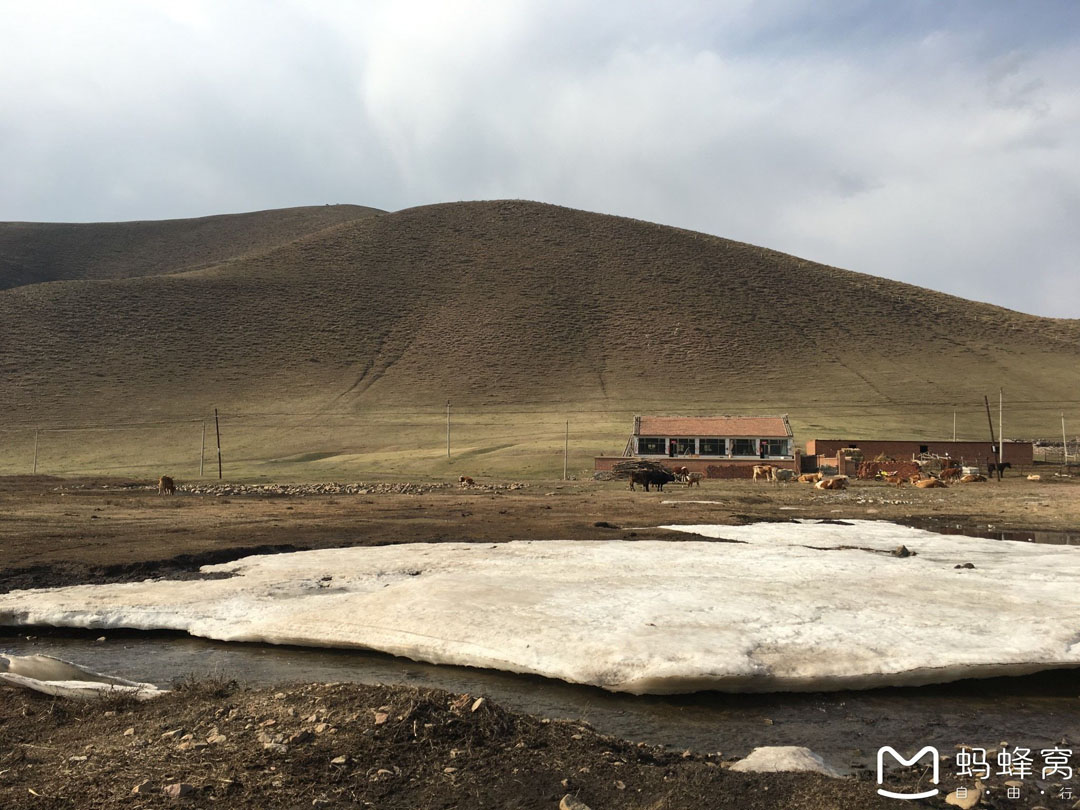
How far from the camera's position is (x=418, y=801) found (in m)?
→ 6.37

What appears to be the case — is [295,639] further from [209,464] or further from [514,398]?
[514,398]

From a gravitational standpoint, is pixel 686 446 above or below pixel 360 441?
below

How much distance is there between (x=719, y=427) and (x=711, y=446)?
5.36 ft

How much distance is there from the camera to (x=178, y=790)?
6.20m

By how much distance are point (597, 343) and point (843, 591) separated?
103 m

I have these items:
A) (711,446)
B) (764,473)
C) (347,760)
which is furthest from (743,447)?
(347,760)

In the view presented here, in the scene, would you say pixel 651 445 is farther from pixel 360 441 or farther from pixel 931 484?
pixel 360 441

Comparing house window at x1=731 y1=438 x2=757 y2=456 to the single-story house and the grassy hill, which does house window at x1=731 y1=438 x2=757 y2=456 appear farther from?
the grassy hill

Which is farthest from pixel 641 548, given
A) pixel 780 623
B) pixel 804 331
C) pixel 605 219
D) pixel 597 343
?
pixel 605 219

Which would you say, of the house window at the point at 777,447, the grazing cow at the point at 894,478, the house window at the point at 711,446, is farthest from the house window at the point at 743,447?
the grazing cow at the point at 894,478

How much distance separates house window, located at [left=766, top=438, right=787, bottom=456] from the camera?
61.0m

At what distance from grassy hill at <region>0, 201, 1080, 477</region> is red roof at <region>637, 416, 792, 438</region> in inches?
245

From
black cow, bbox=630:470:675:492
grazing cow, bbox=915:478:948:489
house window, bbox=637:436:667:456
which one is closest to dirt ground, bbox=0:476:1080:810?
black cow, bbox=630:470:675:492

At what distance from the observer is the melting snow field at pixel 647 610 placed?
10.7 metres
